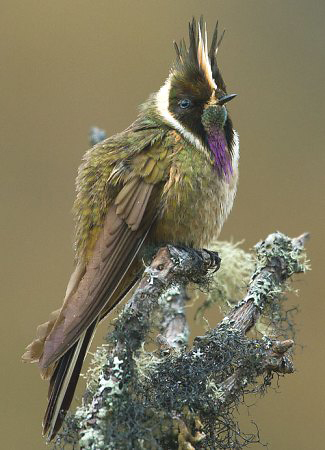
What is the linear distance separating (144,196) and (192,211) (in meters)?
0.17

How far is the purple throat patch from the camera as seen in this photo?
9.02 feet

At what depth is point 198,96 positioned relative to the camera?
281 cm

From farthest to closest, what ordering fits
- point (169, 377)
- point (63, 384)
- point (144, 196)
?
point (144, 196) → point (63, 384) → point (169, 377)

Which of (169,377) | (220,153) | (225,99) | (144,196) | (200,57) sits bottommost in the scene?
(169,377)

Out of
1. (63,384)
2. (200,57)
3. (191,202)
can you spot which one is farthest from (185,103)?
(63,384)

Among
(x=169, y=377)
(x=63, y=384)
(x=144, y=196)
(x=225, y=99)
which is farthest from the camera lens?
(x=225, y=99)

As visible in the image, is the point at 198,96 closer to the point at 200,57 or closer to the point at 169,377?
the point at 200,57

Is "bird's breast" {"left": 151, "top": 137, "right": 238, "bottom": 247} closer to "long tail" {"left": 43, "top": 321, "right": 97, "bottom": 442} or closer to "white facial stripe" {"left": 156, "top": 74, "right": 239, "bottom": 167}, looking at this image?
"white facial stripe" {"left": 156, "top": 74, "right": 239, "bottom": 167}

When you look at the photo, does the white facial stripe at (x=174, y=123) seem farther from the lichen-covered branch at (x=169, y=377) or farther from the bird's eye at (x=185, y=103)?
the lichen-covered branch at (x=169, y=377)

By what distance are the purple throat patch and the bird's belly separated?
0.13 feet

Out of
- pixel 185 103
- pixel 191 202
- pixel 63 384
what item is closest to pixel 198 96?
pixel 185 103

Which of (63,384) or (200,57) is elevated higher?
(200,57)

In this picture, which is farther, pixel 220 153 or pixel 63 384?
pixel 220 153

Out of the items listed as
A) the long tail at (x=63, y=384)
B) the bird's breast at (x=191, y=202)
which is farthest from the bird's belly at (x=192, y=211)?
the long tail at (x=63, y=384)
